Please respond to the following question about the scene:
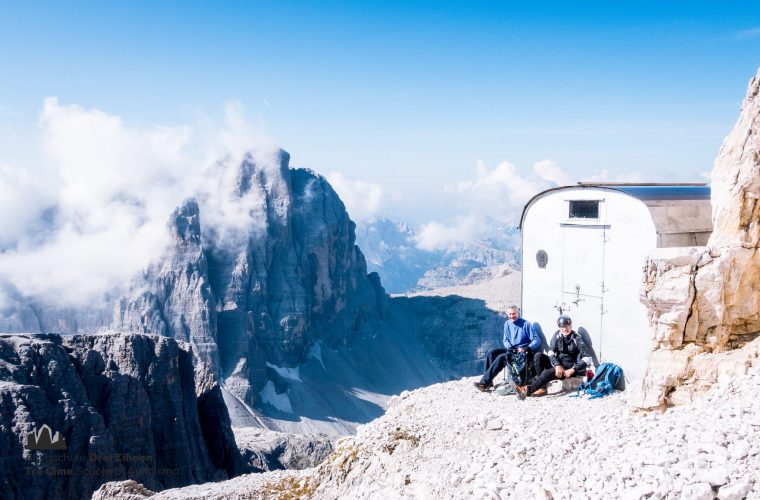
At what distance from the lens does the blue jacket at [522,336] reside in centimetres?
1844

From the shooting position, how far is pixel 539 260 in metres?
20.2

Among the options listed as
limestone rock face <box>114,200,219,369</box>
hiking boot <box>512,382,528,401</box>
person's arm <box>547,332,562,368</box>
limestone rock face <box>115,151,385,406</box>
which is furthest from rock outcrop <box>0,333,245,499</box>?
limestone rock face <box>114,200,219,369</box>

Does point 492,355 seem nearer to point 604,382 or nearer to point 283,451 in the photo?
point 604,382

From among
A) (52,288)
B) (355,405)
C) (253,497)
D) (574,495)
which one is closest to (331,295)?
(355,405)

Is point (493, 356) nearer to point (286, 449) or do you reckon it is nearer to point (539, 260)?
point (539, 260)

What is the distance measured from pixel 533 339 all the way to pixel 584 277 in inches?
95.5

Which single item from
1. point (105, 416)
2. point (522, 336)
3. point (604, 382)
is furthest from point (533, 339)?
point (105, 416)

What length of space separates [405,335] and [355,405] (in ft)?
134

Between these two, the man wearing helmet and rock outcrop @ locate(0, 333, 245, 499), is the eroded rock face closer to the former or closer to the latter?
the man wearing helmet

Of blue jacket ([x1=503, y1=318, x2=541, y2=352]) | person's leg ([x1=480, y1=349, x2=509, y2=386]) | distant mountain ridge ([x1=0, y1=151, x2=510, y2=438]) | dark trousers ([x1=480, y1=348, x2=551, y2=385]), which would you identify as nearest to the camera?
dark trousers ([x1=480, y1=348, x2=551, y2=385])

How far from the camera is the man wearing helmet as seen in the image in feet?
56.6

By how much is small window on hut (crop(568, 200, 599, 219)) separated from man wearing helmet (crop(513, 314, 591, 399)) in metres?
3.22

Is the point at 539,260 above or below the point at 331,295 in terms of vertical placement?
above

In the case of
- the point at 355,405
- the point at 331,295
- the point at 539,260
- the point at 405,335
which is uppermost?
the point at 539,260
